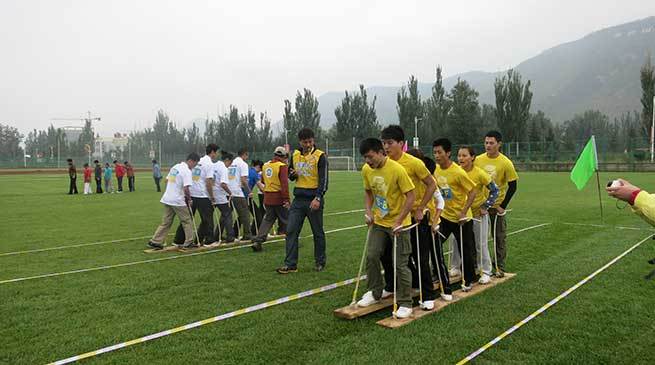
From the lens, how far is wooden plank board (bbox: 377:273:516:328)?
5047 millimetres

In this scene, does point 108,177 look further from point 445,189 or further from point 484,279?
point 484,279

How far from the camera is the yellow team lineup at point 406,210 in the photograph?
531 centimetres

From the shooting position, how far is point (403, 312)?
5.19 meters

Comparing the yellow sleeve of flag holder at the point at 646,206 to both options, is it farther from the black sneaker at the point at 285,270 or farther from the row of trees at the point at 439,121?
the row of trees at the point at 439,121

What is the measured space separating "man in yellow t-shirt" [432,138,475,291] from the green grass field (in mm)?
532

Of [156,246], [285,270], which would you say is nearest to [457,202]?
[285,270]

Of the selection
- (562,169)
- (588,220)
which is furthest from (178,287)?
(562,169)

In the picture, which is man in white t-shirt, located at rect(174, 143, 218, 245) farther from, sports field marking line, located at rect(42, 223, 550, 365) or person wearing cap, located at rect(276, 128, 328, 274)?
sports field marking line, located at rect(42, 223, 550, 365)

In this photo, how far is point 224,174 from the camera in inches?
384

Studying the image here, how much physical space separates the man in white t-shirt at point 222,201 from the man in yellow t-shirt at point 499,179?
16.9 ft

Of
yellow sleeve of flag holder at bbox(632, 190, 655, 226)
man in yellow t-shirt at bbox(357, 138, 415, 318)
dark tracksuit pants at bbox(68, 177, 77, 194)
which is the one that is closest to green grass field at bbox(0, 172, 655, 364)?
man in yellow t-shirt at bbox(357, 138, 415, 318)

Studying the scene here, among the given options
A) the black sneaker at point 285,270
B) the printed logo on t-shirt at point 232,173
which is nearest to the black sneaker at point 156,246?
the printed logo on t-shirt at point 232,173

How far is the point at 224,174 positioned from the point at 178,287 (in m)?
3.48

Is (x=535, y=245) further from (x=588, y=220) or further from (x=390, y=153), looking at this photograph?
(x=390, y=153)
